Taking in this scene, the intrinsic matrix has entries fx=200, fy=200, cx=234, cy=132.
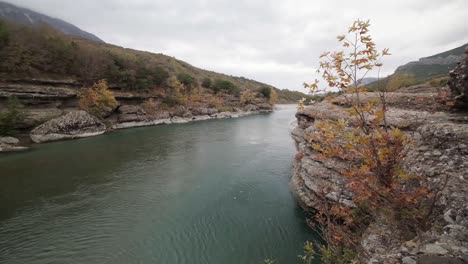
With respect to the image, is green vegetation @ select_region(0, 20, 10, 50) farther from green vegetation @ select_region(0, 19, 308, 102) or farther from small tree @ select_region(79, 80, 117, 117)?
small tree @ select_region(79, 80, 117, 117)

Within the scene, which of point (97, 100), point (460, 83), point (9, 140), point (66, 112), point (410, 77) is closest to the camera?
point (460, 83)

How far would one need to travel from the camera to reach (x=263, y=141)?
993 inches

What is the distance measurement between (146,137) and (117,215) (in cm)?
1946

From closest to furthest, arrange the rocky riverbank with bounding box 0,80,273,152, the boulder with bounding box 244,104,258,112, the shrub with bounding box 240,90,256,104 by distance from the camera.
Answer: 1. the rocky riverbank with bounding box 0,80,273,152
2. the boulder with bounding box 244,104,258,112
3. the shrub with bounding box 240,90,256,104

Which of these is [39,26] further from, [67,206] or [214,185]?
[214,185]

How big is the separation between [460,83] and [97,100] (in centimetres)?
4134

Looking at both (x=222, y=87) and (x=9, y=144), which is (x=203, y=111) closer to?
(x=222, y=87)

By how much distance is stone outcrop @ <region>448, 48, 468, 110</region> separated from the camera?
4.67m

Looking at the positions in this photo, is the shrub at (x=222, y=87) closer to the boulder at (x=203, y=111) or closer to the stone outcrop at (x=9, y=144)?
the boulder at (x=203, y=111)

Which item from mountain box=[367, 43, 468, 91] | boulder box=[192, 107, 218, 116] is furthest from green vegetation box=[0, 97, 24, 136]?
mountain box=[367, 43, 468, 91]

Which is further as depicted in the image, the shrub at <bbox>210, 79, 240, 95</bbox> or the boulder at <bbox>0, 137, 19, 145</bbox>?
the shrub at <bbox>210, 79, 240, 95</bbox>

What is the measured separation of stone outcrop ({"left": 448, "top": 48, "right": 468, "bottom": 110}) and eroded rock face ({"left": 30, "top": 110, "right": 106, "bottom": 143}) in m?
35.2

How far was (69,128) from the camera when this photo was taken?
91.7ft

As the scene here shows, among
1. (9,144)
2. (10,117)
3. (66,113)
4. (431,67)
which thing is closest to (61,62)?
(66,113)
